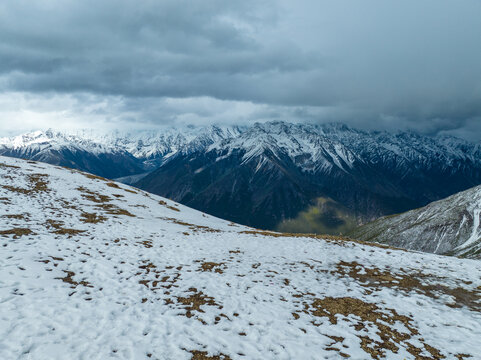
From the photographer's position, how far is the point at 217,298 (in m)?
13.9

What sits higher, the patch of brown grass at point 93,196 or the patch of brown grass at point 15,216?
the patch of brown grass at point 93,196

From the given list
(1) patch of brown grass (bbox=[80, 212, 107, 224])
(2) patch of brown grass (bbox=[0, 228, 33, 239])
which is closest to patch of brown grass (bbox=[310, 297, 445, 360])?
(2) patch of brown grass (bbox=[0, 228, 33, 239])

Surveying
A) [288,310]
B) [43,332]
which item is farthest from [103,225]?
[288,310]

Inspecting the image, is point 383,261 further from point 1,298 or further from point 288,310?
point 1,298

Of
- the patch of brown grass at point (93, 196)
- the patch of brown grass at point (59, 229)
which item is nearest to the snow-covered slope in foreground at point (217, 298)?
the patch of brown grass at point (59, 229)

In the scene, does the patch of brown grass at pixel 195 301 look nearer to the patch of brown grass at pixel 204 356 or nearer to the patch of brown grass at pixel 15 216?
the patch of brown grass at pixel 204 356

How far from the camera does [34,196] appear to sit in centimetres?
3366

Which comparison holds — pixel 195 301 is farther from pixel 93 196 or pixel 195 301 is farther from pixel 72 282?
pixel 93 196

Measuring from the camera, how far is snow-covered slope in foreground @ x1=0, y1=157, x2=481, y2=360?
395 inches

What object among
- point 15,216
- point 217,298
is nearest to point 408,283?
point 217,298

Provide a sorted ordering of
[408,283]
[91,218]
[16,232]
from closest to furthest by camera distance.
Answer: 1. [408,283]
2. [16,232]
3. [91,218]

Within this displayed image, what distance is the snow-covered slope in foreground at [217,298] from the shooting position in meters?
10.0

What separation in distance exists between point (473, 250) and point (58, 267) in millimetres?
204585

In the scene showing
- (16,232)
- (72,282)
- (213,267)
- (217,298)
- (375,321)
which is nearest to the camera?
(375,321)
